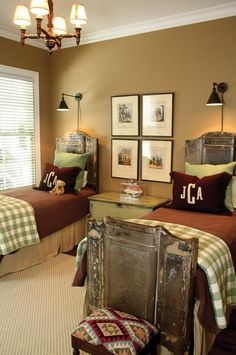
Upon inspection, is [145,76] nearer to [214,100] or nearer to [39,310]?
[214,100]

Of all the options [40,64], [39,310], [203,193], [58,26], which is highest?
[40,64]

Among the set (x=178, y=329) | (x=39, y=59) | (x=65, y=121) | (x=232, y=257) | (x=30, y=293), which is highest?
(x=39, y=59)

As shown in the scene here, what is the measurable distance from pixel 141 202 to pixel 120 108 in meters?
1.31

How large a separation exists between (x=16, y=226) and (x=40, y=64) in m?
2.58

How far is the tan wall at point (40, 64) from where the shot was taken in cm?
415

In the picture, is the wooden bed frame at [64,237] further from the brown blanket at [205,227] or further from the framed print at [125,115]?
the brown blanket at [205,227]

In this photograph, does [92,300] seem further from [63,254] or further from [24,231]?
[63,254]

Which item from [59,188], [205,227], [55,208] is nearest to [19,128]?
[59,188]

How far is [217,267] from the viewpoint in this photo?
6.39ft

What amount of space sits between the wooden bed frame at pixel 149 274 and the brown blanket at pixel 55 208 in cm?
148

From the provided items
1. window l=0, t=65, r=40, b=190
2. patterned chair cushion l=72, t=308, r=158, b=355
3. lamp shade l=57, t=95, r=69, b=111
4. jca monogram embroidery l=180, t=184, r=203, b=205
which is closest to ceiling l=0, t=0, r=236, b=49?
window l=0, t=65, r=40, b=190

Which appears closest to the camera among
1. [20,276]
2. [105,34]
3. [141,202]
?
[20,276]

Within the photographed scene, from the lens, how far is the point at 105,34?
4.05 m

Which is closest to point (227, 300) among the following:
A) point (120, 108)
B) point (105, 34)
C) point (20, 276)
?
point (20, 276)
